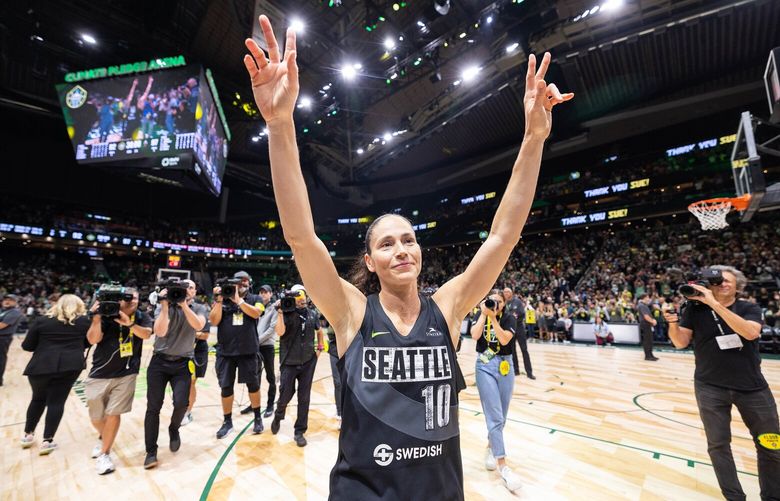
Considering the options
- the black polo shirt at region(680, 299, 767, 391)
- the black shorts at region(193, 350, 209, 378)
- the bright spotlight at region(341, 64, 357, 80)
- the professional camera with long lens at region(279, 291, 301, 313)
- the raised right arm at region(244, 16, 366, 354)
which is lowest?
the black shorts at region(193, 350, 209, 378)

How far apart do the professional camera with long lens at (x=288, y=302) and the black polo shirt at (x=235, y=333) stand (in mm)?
547

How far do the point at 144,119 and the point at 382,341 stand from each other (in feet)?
42.3

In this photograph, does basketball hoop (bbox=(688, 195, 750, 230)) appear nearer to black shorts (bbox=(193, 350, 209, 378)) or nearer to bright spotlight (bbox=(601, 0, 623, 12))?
bright spotlight (bbox=(601, 0, 623, 12))

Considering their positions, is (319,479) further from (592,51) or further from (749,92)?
(749,92)

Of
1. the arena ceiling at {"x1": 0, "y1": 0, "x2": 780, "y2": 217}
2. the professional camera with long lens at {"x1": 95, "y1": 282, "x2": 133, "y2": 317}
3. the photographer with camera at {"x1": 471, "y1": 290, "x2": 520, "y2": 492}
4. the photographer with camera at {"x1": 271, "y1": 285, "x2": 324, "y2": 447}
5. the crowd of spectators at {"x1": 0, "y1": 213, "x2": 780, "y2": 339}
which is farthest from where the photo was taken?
the crowd of spectators at {"x1": 0, "y1": 213, "x2": 780, "y2": 339}

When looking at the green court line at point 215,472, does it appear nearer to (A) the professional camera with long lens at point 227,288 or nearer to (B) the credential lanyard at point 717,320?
(A) the professional camera with long lens at point 227,288

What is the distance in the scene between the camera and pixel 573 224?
1967 cm

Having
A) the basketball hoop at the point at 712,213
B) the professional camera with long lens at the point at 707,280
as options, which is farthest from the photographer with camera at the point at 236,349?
the basketball hoop at the point at 712,213

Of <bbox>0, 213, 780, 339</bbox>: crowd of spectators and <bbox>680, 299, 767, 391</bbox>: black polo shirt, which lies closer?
<bbox>680, 299, 767, 391</bbox>: black polo shirt

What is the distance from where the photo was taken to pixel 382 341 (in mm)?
1270

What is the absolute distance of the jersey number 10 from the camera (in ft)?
3.89

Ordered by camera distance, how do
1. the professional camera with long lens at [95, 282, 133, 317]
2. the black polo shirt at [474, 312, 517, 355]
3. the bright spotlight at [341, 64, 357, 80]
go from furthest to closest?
the bright spotlight at [341, 64, 357, 80], the black polo shirt at [474, 312, 517, 355], the professional camera with long lens at [95, 282, 133, 317]

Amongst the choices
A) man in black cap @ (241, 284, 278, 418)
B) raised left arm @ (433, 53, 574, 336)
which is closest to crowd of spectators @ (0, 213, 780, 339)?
man in black cap @ (241, 284, 278, 418)

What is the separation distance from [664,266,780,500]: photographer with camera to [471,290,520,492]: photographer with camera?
63.0 inches
